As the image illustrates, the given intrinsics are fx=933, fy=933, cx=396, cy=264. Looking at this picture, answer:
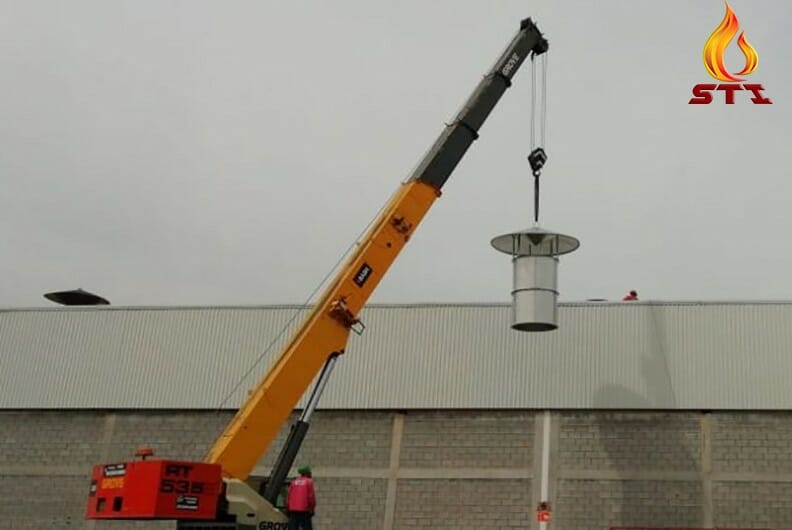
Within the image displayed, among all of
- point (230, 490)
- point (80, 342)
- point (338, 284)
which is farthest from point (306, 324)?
point (80, 342)

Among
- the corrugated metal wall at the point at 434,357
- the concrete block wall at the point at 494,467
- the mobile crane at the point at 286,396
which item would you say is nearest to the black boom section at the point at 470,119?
the mobile crane at the point at 286,396

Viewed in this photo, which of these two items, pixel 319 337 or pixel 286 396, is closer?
pixel 286 396

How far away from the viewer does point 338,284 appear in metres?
15.7

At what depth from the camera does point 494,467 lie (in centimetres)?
2298

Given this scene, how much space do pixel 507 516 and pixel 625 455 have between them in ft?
10.5

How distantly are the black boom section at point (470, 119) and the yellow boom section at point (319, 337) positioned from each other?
0.32 m

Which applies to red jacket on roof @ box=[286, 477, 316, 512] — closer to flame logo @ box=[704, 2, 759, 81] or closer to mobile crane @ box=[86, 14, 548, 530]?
mobile crane @ box=[86, 14, 548, 530]

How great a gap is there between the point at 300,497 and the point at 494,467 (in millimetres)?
9562

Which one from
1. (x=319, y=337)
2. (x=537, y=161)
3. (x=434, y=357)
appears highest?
(x=537, y=161)

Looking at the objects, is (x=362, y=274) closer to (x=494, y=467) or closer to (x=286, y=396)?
(x=286, y=396)

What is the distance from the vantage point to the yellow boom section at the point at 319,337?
46.9 feet

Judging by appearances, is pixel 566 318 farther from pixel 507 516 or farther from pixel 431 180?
pixel 431 180

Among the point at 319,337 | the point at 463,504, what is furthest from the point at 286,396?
the point at 463,504

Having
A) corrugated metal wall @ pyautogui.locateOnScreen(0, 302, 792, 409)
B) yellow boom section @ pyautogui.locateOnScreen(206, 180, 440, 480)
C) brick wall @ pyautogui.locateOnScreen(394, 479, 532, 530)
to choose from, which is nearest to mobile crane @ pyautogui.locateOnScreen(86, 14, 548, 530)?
yellow boom section @ pyautogui.locateOnScreen(206, 180, 440, 480)
